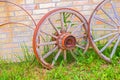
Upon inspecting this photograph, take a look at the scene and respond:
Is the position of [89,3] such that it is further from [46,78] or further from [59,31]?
[46,78]

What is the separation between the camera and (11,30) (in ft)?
17.0

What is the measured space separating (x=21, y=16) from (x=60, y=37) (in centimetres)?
86

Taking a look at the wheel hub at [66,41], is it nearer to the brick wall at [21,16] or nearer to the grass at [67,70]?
the grass at [67,70]

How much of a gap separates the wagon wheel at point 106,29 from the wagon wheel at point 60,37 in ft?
0.65

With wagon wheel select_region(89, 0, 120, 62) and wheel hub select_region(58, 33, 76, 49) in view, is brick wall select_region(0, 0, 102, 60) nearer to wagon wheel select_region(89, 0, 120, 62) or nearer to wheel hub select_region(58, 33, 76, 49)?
Result: wagon wheel select_region(89, 0, 120, 62)

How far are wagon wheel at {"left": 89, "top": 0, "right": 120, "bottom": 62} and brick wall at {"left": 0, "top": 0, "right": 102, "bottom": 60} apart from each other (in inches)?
8.9

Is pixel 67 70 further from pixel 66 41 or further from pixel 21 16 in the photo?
pixel 21 16

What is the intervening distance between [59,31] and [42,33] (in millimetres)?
260

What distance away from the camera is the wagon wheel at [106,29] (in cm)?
488

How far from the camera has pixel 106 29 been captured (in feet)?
16.5

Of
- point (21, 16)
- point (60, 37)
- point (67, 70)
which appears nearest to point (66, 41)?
point (60, 37)

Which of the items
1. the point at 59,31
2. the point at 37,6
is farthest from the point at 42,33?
the point at 37,6

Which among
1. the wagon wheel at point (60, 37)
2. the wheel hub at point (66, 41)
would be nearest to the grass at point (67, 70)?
the wagon wheel at point (60, 37)

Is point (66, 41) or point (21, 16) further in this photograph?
point (21, 16)
